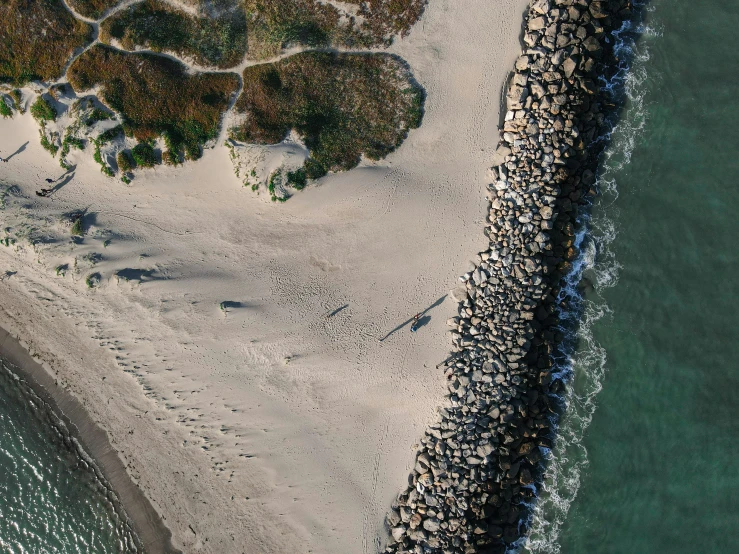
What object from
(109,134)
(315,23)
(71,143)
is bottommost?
(71,143)

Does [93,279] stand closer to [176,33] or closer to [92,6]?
[176,33]

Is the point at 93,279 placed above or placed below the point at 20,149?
below

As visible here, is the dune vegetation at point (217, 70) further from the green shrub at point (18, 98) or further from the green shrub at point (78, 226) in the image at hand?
the green shrub at point (78, 226)

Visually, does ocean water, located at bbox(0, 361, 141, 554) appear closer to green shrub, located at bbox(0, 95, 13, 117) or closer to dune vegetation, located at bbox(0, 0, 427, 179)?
green shrub, located at bbox(0, 95, 13, 117)

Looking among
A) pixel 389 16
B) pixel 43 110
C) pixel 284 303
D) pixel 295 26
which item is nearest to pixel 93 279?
pixel 43 110

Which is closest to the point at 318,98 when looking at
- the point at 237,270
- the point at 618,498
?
the point at 237,270

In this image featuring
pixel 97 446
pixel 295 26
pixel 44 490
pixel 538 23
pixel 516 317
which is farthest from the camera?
pixel 44 490

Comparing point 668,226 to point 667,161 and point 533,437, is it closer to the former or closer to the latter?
point 667,161

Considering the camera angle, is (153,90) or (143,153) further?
(143,153)
